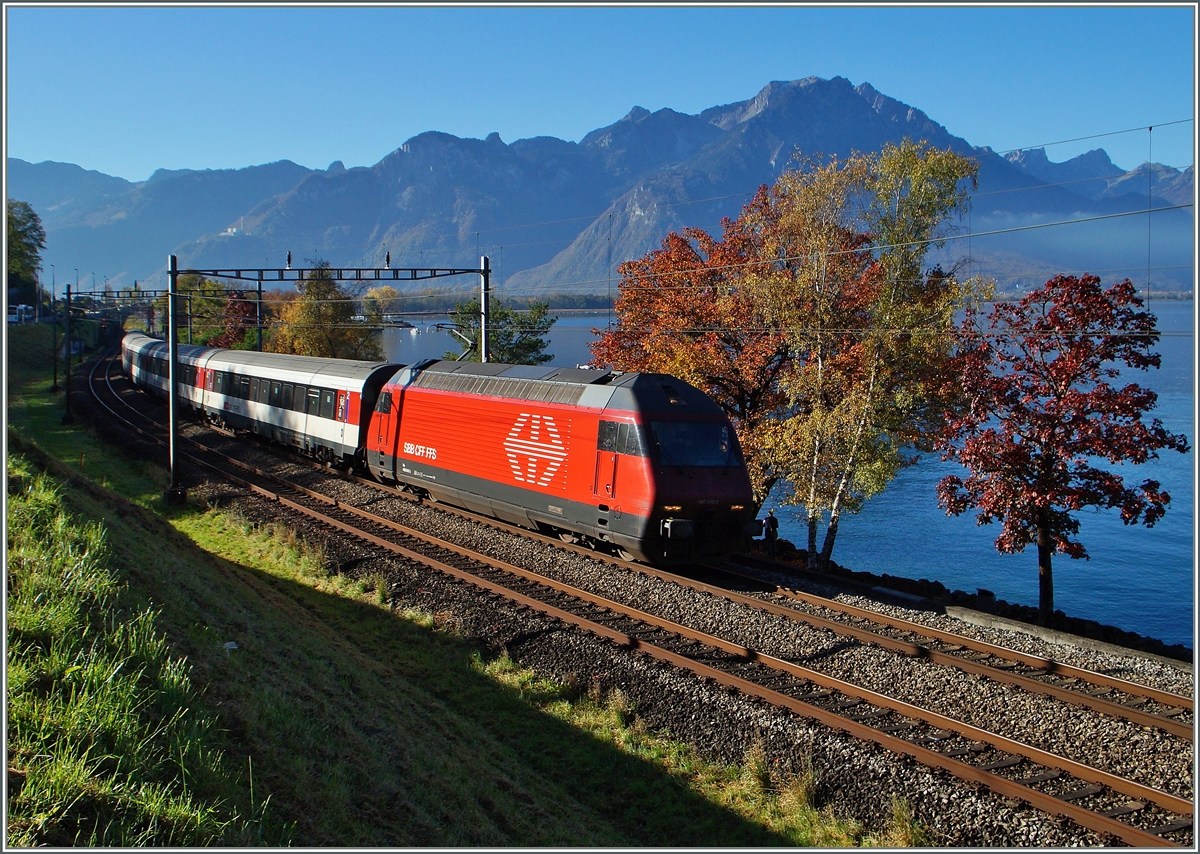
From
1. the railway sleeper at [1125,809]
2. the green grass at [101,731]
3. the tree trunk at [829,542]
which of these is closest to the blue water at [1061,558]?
the tree trunk at [829,542]

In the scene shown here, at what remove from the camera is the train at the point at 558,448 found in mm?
15359

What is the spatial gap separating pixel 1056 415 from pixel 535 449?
10.6 metres

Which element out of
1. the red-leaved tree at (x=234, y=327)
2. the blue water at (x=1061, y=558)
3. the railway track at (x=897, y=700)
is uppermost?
the red-leaved tree at (x=234, y=327)

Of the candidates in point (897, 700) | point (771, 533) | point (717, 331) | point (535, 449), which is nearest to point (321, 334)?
point (717, 331)

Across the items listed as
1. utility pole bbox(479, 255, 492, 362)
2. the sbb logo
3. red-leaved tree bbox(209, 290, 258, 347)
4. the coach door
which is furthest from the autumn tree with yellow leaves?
the sbb logo

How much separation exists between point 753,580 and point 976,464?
4.98m

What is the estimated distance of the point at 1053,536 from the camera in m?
16.6

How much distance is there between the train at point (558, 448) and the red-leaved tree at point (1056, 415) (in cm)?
508

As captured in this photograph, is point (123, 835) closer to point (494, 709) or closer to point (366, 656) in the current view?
point (494, 709)

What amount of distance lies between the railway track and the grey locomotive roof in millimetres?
10574

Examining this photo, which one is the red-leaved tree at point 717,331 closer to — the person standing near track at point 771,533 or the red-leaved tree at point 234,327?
the person standing near track at point 771,533

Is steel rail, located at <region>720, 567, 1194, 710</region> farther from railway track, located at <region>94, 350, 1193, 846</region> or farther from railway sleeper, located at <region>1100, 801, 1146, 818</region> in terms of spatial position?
railway sleeper, located at <region>1100, 801, 1146, 818</region>

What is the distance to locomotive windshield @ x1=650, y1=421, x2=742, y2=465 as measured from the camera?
50.7ft

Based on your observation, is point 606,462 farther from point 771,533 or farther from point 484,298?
point 484,298
